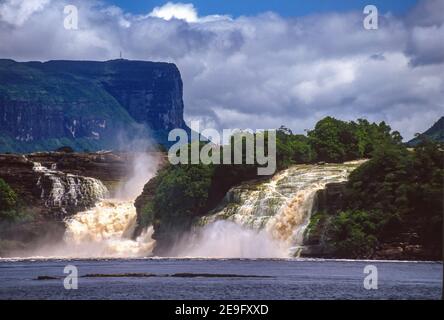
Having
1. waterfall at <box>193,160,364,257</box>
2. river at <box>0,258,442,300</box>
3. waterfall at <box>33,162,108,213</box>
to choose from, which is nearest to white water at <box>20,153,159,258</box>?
waterfall at <box>33,162,108,213</box>

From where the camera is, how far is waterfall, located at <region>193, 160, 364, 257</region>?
128 meters

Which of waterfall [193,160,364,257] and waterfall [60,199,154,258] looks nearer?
waterfall [193,160,364,257]

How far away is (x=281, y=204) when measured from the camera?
130125mm

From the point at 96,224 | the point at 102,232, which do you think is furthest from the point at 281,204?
the point at 96,224

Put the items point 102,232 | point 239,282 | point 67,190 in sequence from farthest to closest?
1. point 67,190
2. point 102,232
3. point 239,282

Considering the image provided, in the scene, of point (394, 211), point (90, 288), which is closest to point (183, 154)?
point (394, 211)

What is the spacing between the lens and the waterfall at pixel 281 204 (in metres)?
Answer: 128

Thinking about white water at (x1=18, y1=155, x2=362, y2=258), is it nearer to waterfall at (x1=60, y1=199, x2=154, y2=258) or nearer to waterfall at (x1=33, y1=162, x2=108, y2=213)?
waterfall at (x1=60, y1=199, x2=154, y2=258)

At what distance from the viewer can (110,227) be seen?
563ft

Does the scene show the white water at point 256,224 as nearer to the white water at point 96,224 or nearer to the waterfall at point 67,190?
the white water at point 96,224

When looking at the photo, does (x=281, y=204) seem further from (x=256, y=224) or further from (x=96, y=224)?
(x=96, y=224)

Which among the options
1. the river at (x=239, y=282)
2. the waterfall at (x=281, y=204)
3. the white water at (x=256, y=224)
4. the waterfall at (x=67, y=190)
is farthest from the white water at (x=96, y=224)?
the river at (x=239, y=282)
